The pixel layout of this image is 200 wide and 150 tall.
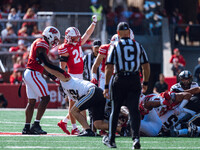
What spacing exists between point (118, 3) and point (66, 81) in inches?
724

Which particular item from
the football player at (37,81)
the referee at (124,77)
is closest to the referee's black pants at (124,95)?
the referee at (124,77)

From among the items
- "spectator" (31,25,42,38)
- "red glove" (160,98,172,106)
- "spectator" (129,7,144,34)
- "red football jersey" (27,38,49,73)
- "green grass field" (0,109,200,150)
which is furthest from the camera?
"spectator" (129,7,144,34)

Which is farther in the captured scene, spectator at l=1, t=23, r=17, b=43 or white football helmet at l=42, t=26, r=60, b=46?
spectator at l=1, t=23, r=17, b=43

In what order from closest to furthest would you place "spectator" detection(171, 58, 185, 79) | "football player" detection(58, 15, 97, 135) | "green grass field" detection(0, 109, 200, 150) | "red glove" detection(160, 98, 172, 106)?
"green grass field" detection(0, 109, 200, 150), "red glove" detection(160, 98, 172, 106), "football player" detection(58, 15, 97, 135), "spectator" detection(171, 58, 185, 79)

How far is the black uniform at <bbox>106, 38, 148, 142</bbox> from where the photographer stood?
8289 mm

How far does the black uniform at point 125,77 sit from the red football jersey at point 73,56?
2803mm

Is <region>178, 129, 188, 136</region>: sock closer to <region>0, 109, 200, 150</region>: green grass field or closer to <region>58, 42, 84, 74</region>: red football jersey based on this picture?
<region>0, 109, 200, 150</region>: green grass field

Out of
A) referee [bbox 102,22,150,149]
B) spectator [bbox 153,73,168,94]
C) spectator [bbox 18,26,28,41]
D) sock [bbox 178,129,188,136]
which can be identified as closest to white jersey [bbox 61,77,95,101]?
referee [bbox 102,22,150,149]

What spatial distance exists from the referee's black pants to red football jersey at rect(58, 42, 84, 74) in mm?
2818

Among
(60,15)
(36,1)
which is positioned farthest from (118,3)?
(60,15)

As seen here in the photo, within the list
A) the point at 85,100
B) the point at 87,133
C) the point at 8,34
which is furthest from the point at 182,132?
the point at 8,34

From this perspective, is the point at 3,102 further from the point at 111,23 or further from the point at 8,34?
the point at 111,23

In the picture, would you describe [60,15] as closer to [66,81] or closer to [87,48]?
[87,48]

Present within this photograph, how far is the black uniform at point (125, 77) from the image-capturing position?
8289mm
